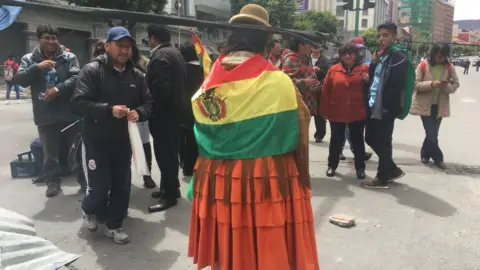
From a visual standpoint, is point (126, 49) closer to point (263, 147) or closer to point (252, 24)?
point (252, 24)

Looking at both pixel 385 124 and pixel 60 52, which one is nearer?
pixel 60 52

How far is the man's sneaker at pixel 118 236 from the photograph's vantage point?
12.1 ft

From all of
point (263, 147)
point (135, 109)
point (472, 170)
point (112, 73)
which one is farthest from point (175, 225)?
point (472, 170)

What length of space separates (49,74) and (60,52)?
0.28 m

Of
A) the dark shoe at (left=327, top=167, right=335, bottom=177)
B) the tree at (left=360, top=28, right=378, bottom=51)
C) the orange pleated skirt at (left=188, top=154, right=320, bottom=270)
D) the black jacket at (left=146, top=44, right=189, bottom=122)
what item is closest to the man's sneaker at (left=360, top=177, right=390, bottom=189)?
the dark shoe at (left=327, top=167, right=335, bottom=177)

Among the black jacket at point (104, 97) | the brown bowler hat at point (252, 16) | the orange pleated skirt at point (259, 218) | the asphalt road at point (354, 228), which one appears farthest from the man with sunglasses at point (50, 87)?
the orange pleated skirt at point (259, 218)

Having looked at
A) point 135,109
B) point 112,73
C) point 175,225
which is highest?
point 112,73

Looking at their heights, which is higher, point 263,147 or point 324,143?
point 263,147

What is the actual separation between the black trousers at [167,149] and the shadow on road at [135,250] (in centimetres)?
54

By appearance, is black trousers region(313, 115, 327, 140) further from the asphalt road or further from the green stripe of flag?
the green stripe of flag

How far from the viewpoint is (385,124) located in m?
5.12

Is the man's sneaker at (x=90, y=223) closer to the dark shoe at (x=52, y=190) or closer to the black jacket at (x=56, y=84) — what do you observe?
the dark shoe at (x=52, y=190)

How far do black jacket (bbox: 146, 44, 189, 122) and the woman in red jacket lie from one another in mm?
2071

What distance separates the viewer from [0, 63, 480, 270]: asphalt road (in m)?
3.42
